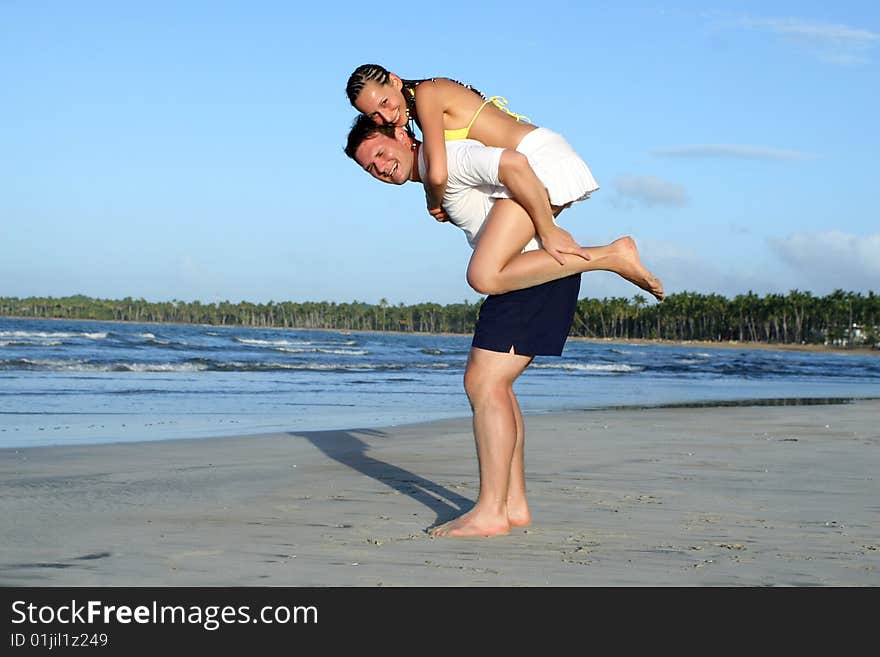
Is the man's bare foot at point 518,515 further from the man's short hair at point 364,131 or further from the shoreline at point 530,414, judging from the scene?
the shoreline at point 530,414

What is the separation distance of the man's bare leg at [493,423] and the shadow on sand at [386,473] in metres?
0.35

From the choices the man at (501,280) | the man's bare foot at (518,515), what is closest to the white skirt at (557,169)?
the man at (501,280)

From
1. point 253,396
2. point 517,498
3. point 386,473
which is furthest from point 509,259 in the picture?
point 253,396

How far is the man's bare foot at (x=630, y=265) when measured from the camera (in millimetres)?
4496

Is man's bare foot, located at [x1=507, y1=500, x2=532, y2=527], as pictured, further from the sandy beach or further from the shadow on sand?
the shadow on sand

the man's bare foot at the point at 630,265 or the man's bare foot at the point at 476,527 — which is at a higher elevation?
the man's bare foot at the point at 630,265

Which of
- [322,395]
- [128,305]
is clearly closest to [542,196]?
[322,395]

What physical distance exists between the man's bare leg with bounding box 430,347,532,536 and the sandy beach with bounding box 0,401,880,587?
173 millimetres

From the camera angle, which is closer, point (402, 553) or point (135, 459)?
point (402, 553)

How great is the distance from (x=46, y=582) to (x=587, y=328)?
138528mm

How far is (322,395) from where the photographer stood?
14.6 metres
